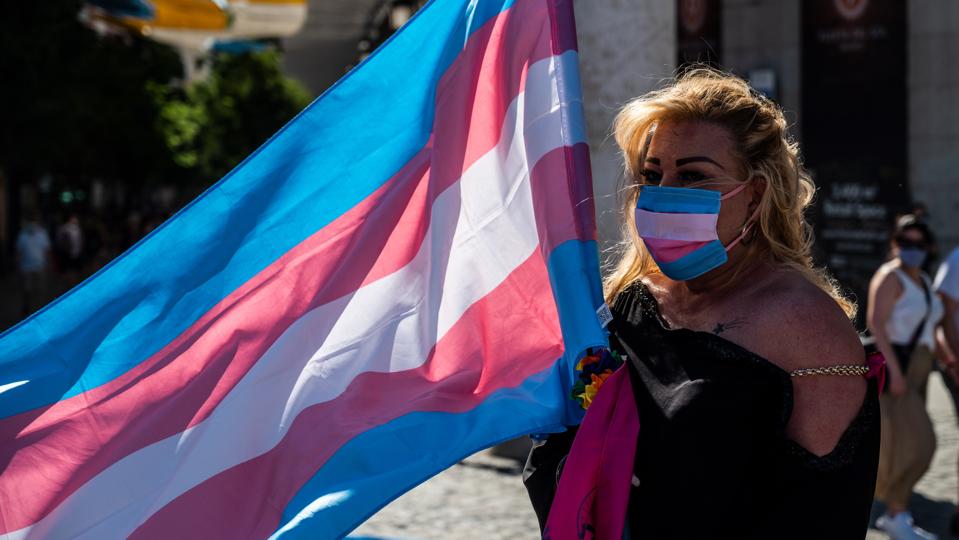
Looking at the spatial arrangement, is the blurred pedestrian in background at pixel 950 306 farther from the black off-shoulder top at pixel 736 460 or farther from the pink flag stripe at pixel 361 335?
the black off-shoulder top at pixel 736 460

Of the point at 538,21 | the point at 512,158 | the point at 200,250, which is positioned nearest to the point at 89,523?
the point at 200,250

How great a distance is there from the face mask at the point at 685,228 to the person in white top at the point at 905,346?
4950 millimetres

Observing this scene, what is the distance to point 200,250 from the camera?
10.0ft

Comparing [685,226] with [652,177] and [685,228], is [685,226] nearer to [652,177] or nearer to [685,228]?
[685,228]

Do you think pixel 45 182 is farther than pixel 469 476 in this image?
Yes

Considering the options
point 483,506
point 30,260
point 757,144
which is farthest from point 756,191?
point 30,260

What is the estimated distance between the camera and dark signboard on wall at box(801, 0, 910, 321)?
14.3m

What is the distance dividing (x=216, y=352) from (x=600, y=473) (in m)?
1.01

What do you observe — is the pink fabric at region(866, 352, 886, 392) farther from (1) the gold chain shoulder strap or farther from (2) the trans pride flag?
(2) the trans pride flag

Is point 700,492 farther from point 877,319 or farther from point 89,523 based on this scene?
point 877,319

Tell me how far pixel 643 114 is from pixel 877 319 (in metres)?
5.20

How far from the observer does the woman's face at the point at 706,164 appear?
2.50m

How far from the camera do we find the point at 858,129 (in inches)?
582

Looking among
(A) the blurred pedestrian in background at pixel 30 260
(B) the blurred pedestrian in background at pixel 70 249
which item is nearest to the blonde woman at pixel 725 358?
(A) the blurred pedestrian in background at pixel 30 260
